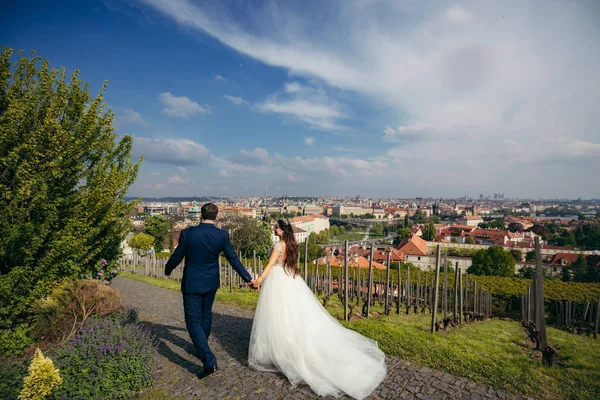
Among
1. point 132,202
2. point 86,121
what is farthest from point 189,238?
point 132,202

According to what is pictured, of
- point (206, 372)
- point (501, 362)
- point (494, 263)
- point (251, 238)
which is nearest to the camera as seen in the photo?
point (206, 372)

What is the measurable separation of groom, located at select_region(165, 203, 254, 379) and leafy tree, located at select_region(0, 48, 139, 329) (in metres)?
3.04

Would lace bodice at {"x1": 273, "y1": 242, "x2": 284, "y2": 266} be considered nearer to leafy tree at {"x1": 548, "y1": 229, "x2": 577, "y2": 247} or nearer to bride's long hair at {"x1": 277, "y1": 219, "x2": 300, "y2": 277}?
bride's long hair at {"x1": 277, "y1": 219, "x2": 300, "y2": 277}

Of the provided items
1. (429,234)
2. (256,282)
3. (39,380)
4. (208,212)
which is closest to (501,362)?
(256,282)

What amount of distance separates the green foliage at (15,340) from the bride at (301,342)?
169 inches

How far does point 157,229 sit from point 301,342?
3894 centimetres

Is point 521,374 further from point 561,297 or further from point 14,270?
point 561,297

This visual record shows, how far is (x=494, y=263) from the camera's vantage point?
164 ft

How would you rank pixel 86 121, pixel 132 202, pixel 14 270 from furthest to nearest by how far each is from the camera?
pixel 132 202 < pixel 86 121 < pixel 14 270

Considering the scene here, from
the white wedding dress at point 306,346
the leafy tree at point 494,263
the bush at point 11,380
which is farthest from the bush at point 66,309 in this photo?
the leafy tree at point 494,263

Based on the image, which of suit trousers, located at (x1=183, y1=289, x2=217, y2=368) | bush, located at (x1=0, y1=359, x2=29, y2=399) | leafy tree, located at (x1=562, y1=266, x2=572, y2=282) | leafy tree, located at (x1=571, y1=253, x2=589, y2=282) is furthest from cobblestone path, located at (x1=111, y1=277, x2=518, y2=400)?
leafy tree, located at (x1=571, y1=253, x2=589, y2=282)

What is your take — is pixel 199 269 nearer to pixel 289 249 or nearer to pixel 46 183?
pixel 289 249

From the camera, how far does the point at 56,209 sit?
5.98m

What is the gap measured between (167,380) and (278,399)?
1679 mm
